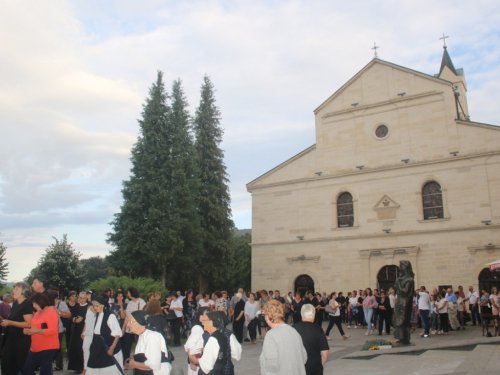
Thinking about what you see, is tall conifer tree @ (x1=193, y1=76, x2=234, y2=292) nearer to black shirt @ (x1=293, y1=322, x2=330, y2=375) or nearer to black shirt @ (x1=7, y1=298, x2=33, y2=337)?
black shirt @ (x1=7, y1=298, x2=33, y2=337)

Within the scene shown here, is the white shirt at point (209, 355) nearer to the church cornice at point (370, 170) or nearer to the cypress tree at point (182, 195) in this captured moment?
the church cornice at point (370, 170)

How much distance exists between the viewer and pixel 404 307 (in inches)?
525

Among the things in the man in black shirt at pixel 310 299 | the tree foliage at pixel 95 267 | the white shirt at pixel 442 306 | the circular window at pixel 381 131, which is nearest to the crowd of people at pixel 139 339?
the man in black shirt at pixel 310 299

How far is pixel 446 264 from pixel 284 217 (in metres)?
9.55

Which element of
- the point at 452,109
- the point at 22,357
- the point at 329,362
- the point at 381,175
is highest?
the point at 452,109

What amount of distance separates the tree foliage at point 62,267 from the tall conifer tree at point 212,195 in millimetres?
9461

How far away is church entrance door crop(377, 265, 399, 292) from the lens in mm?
24625

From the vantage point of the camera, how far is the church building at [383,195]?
2317cm

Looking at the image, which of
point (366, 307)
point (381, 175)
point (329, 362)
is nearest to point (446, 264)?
point (381, 175)

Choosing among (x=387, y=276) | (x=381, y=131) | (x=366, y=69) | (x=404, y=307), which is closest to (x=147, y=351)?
(x=404, y=307)

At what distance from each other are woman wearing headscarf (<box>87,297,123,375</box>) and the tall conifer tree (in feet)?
80.5

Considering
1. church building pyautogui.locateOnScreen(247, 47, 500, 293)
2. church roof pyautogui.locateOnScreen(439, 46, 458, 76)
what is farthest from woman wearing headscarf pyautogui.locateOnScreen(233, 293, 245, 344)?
church roof pyautogui.locateOnScreen(439, 46, 458, 76)

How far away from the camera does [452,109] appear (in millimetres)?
24797

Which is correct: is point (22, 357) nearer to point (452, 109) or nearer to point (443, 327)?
point (443, 327)
